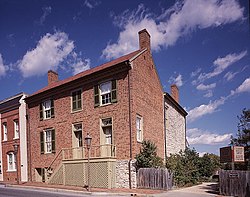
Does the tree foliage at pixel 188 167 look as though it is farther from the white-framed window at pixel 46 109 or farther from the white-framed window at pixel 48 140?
the white-framed window at pixel 46 109

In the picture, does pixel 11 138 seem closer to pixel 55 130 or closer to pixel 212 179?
pixel 55 130

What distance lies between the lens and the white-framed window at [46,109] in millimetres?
23000

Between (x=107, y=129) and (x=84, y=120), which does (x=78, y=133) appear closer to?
(x=84, y=120)

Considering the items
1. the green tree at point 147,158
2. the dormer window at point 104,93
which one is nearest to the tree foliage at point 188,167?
the green tree at point 147,158

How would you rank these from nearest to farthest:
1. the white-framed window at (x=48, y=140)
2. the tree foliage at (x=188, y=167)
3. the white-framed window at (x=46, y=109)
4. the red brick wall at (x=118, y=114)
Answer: the red brick wall at (x=118, y=114) < the tree foliage at (x=188, y=167) < the white-framed window at (x=48, y=140) < the white-framed window at (x=46, y=109)

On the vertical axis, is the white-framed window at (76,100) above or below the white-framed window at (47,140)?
above

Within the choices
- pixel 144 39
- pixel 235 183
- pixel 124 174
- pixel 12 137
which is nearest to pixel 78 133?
pixel 124 174

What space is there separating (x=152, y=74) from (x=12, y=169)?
15687 mm

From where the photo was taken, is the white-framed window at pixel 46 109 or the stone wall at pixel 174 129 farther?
the stone wall at pixel 174 129

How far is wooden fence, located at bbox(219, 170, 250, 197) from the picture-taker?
13.1 metres

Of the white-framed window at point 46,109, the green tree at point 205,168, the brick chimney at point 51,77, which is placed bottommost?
the green tree at point 205,168

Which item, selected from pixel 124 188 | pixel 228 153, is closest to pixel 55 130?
pixel 124 188

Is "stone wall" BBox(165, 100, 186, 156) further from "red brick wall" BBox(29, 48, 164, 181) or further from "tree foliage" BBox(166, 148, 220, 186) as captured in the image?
"tree foliage" BBox(166, 148, 220, 186)

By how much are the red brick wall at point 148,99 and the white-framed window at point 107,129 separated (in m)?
2.08
